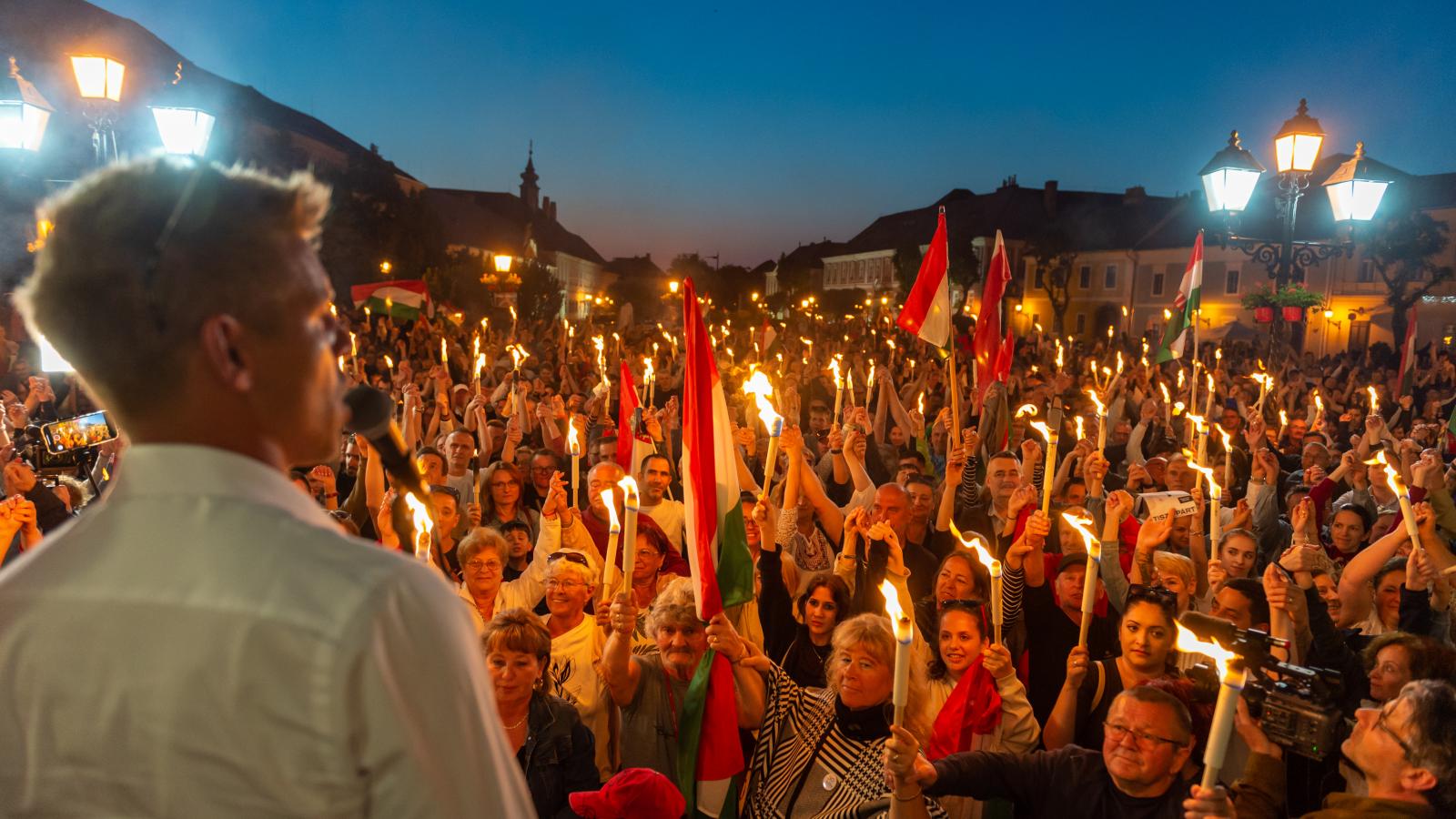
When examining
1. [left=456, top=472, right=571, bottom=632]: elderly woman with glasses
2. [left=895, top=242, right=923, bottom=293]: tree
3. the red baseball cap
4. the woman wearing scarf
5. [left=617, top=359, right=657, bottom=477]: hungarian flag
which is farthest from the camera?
[left=895, top=242, right=923, bottom=293]: tree

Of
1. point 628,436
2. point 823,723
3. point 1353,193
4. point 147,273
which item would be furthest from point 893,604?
point 1353,193

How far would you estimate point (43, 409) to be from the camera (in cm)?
1031

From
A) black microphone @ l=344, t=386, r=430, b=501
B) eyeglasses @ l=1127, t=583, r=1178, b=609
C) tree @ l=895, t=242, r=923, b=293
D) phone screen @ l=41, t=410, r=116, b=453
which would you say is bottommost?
eyeglasses @ l=1127, t=583, r=1178, b=609

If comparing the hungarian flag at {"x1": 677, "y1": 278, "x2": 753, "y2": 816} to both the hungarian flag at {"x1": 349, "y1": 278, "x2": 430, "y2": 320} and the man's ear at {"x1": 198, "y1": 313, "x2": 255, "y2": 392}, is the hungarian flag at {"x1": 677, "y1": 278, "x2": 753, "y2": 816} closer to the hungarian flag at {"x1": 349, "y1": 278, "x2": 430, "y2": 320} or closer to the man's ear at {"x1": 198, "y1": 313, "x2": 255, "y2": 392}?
the man's ear at {"x1": 198, "y1": 313, "x2": 255, "y2": 392}

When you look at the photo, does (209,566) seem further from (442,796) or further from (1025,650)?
(1025,650)

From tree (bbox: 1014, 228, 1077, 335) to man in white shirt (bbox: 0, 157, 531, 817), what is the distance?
65955mm

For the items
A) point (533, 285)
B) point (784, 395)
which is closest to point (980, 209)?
point (533, 285)

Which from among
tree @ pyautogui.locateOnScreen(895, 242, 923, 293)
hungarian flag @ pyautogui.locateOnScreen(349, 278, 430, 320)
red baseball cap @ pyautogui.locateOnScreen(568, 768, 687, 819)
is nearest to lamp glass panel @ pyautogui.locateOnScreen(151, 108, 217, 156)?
red baseball cap @ pyautogui.locateOnScreen(568, 768, 687, 819)

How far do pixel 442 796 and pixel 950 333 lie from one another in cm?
905

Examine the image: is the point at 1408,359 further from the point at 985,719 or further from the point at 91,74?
the point at 91,74

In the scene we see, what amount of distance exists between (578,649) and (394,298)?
14.8m

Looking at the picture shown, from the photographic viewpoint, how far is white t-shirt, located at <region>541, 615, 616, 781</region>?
4.54m

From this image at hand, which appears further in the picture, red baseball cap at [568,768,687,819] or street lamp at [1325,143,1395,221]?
street lamp at [1325,143,1395,221]

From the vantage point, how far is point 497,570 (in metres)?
5.43
